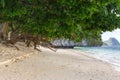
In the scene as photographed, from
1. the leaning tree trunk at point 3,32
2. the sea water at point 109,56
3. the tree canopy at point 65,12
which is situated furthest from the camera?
the sea water at point 109,56

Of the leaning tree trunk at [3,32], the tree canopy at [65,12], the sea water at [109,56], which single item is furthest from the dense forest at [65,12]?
the leaning tree trunk at [3,32]

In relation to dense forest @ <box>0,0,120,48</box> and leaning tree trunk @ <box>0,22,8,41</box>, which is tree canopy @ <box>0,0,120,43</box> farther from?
leaning tree trunk @ <box>0,22,8,41</box>

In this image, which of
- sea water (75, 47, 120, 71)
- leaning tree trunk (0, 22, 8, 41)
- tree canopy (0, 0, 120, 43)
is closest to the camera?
tree canopy (0, 0, 120, 43)

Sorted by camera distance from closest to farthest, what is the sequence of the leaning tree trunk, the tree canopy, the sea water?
the tree canopy → the leaning tree trunk → the sea water

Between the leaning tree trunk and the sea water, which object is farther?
the sea water

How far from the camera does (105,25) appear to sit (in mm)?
14305

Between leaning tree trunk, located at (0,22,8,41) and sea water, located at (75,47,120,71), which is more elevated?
leaning tree trunk, located at (0,22,8,41)

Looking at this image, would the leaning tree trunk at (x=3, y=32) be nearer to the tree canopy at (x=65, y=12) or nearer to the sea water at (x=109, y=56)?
the sea water at (x=109, y=56)

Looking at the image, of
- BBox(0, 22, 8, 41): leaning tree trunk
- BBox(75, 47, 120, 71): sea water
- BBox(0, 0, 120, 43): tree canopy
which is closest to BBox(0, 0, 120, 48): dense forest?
BBox(0, 0, 120, 43): tree canopy

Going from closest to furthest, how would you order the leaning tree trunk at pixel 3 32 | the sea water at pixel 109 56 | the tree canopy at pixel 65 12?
the tree canopy at pixel 65 12 → the leaning tree trunk at pixel 3 32 → the sea water at pixel 109 56

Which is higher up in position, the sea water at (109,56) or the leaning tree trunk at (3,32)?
the leaning tree trunk at (3,32)

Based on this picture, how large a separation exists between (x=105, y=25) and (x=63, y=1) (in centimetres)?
447

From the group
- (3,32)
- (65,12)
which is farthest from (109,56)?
(65,12)

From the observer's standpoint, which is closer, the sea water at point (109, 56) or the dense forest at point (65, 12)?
the dense forest at point (65, 12)
